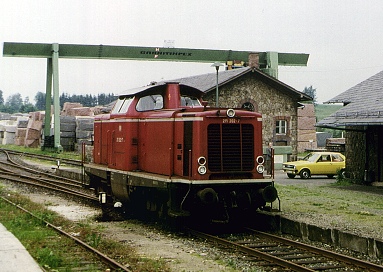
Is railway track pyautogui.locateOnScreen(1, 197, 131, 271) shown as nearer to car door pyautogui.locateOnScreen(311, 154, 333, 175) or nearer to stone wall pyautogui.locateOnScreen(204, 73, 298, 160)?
car door pyautogui.locateOnScreen(311, 154, 333, 175)

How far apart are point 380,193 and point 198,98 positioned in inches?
322

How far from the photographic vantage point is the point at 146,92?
13406mm

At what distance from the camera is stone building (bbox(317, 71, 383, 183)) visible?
20.5m

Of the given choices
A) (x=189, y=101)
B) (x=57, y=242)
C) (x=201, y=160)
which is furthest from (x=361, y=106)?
(x=57, y=242)

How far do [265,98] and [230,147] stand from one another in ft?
80.7

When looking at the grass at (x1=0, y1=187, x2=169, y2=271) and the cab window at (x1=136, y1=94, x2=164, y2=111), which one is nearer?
the grass at (x1=0, y1=187, x2=169, y2=271)

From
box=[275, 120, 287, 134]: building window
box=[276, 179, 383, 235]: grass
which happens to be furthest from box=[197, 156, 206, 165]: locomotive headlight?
box=[275, 120, 287, 134]: building window

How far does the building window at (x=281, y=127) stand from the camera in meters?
36.7

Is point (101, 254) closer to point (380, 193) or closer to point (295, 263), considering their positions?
point (295, 263)

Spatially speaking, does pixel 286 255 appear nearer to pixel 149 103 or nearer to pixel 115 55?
pixel 149 103

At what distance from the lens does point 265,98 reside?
36.2 meters

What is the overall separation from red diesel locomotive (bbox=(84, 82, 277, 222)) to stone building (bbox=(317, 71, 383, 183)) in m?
8.36

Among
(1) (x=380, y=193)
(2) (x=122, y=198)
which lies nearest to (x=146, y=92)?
(2) (x=122, y=198)

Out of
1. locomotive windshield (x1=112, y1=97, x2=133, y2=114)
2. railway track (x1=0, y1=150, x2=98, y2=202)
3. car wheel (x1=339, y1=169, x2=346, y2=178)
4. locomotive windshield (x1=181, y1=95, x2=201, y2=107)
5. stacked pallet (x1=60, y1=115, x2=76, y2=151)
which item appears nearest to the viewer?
locomotive windshield (x1=181, y1=95, x2=201, y2=107)
